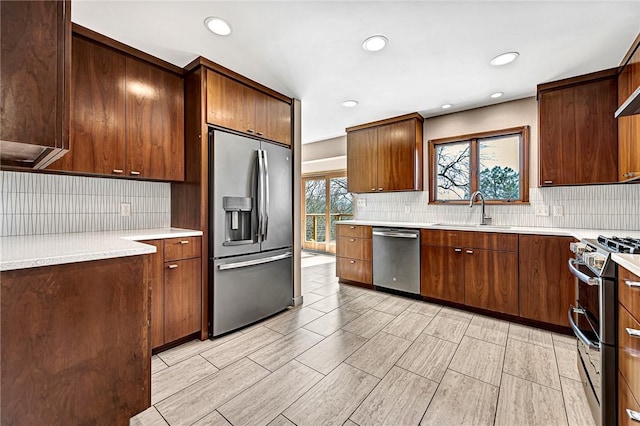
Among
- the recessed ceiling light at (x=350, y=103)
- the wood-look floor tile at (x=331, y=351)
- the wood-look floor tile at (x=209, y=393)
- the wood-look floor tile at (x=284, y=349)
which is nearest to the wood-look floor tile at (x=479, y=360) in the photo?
the wood-look floor tile at (x=331, y=351)

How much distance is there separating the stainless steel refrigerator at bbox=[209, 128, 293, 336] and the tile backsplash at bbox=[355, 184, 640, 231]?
204cm

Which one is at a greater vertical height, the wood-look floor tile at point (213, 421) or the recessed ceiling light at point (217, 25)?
the recessed ceiling light at point (217, 25)

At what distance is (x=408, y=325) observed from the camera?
2629 mm

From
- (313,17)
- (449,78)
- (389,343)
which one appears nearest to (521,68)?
(449,78)

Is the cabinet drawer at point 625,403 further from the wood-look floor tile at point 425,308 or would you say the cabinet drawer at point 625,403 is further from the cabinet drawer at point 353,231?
the cabinet drawer at point 353,231

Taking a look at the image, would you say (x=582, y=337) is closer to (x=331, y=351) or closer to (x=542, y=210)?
(x=331, y=351)

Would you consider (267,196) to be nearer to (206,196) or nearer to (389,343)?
(206,196)

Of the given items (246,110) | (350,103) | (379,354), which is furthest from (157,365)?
(350,103)

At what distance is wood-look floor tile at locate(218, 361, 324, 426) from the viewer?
4.83 ft

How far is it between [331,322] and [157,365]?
1.49 metres

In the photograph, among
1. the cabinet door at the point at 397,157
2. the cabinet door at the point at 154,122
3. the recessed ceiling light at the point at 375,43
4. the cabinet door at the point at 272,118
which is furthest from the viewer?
the cabinet door at the point at 397,157

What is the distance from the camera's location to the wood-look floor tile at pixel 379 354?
1925mm

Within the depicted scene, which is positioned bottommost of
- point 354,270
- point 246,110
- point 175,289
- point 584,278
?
point 354,270

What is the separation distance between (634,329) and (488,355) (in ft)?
4.16
